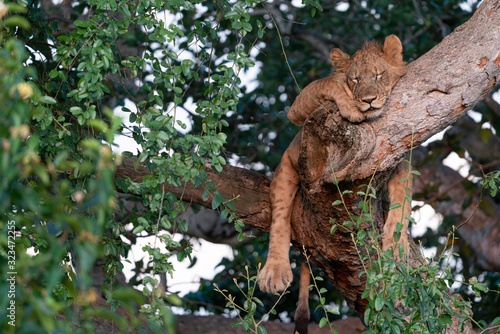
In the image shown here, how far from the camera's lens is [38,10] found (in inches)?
129

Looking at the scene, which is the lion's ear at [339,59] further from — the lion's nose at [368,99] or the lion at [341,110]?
the lion's nose at [368,99]

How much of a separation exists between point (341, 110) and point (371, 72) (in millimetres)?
429

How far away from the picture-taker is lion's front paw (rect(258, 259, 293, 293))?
3.37 m

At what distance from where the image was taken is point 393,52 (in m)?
3.30

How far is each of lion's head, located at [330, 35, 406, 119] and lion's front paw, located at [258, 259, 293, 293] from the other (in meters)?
1.13

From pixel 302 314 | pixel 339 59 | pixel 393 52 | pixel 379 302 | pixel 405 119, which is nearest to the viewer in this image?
pixel 379 302

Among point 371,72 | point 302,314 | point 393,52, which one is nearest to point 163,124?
point 371,72

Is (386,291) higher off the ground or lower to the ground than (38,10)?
lower

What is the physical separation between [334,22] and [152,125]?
4.74 meters

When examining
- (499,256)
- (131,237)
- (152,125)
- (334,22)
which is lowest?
(499,256)

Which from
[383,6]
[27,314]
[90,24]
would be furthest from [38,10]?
[383,6]

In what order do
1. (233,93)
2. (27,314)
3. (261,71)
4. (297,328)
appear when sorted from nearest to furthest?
(27,314) < (233,93) < (297,328) < (261,71)

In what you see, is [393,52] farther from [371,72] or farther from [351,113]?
[351,113]

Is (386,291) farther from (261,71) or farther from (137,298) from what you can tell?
(261,71)
